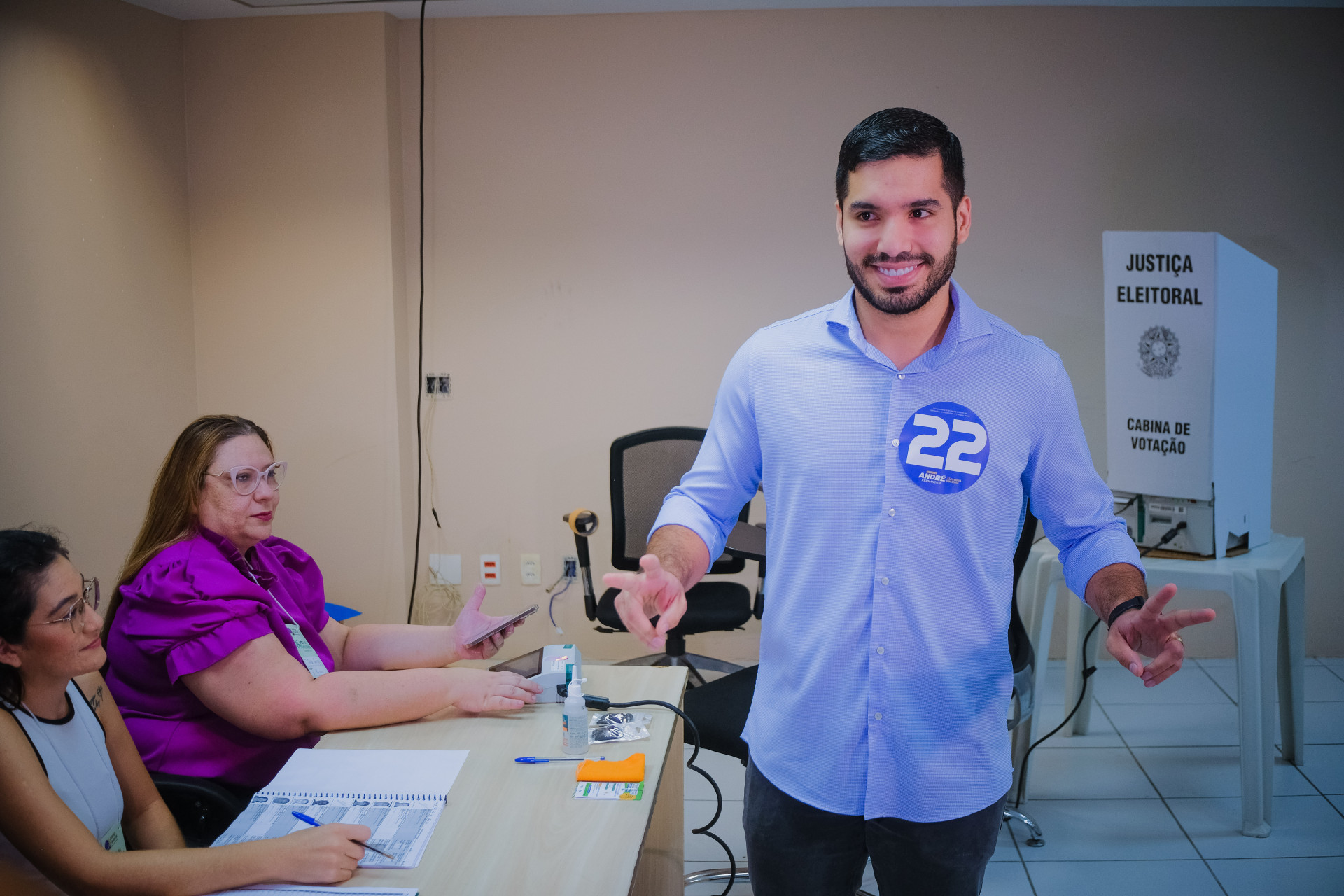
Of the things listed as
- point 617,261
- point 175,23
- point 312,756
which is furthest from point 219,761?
point 175,23

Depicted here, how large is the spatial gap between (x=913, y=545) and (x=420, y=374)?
2.99 m

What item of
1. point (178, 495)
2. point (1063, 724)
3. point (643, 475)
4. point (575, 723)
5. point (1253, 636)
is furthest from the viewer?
point (643, 475)

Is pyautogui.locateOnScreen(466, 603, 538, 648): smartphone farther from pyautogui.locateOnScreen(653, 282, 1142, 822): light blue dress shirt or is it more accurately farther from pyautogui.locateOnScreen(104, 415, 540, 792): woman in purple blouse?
pyautogui.locateOnScreen(653, 282, 1142, 822): light blue dress shirt

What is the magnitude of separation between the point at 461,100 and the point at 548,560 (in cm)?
189

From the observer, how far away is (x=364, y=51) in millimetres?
3650

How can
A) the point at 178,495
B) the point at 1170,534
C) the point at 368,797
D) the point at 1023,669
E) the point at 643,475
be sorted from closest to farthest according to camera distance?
the point at 368,797, the point at 178,495, the point at 1023,669, the point at 1170,534, the point at 643,475

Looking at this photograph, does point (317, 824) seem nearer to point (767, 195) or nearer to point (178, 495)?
point (178, 495)

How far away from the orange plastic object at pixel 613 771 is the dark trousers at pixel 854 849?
254 millimetres

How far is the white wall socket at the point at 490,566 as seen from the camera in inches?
158

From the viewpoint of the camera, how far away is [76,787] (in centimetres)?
151

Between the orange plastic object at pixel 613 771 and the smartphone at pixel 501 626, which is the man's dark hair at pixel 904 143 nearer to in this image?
the orange plastic object at pixel 613 771

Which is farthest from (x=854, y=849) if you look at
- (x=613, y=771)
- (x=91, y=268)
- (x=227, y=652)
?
(x=91, y=268)

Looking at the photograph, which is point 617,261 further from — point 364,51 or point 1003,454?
point 1003,454

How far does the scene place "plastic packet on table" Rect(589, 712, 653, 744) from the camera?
5.84 feet
